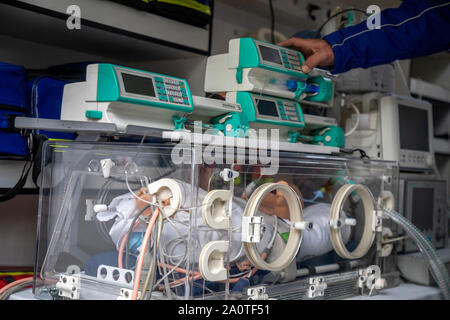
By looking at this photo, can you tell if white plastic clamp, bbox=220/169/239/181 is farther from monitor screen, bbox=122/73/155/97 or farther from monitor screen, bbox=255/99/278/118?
monitor screen, bbox=255/99/278/118

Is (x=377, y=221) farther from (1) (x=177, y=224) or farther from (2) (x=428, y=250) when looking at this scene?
(1) (x=177, y=224)

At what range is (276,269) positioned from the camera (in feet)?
4.65

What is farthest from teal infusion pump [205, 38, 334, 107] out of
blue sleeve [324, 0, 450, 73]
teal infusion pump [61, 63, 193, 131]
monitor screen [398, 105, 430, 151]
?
monitor screen [398, 105, 430, 151]

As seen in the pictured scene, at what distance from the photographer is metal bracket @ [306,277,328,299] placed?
1535 mm

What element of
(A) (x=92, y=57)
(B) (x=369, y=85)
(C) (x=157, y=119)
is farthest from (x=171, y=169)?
(B) (x=369, y=85)

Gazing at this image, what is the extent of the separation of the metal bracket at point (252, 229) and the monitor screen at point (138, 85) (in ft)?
1.46

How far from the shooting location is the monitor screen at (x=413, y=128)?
233cm

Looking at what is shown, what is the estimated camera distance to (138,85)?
4.61ft

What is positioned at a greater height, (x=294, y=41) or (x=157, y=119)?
(x=294, y=41)

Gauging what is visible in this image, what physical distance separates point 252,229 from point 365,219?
61 centimetres

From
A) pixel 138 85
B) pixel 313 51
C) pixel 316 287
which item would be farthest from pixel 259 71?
pixel 316 287

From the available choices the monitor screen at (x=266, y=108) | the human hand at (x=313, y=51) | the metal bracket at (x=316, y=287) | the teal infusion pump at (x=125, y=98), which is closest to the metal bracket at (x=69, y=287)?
the teal infusion pump at (x=125, y=98)

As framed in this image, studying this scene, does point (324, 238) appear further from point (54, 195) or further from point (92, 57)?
point (92, 57)

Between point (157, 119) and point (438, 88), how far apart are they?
2158 mm
